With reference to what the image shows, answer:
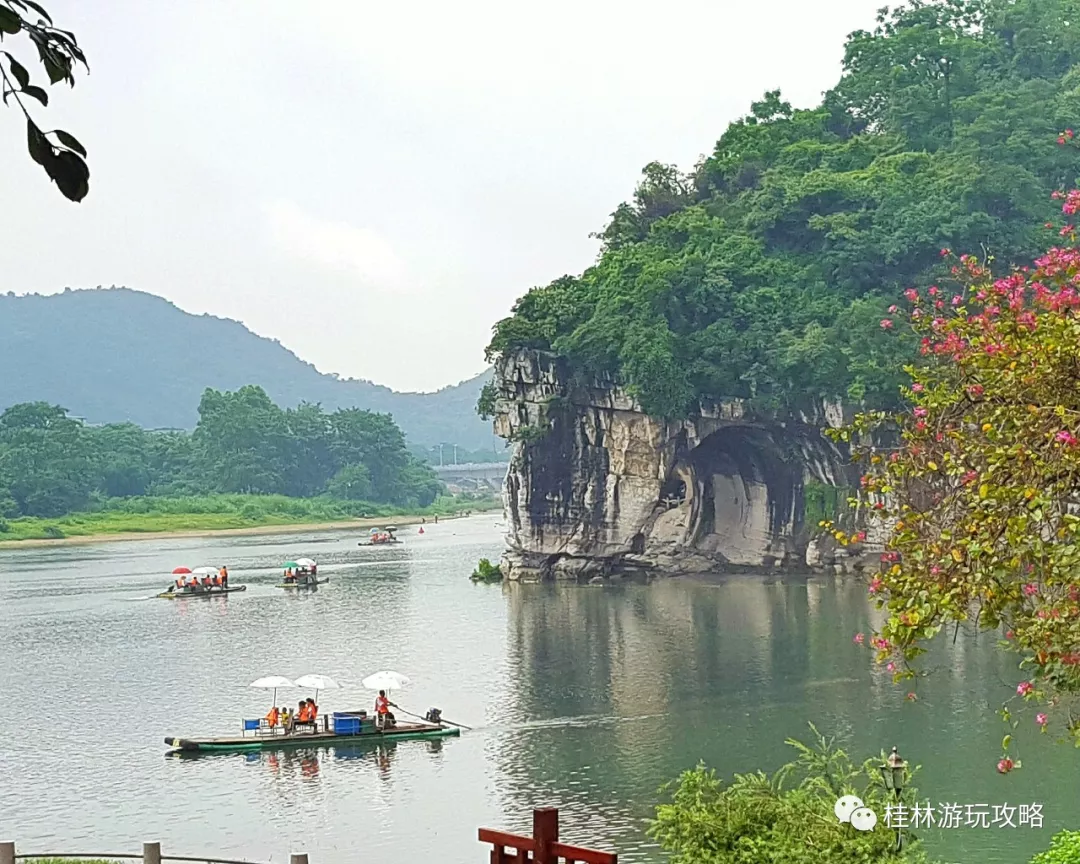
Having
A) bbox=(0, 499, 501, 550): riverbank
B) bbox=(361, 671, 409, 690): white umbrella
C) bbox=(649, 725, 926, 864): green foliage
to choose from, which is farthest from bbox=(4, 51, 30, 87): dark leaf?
bbox=(0, 499, 501, 550): riverbank

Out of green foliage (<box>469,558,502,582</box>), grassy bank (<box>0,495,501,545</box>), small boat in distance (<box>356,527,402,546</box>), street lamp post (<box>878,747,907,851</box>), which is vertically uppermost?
grassy bank (<box>0,495,501,545</box>)

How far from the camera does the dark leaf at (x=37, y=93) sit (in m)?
3.07

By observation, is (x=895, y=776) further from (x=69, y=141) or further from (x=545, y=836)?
(x=69, y=141)

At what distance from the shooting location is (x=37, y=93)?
10.1 ft

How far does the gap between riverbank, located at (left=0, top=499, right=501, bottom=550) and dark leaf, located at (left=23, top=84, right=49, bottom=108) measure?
74934 millimetres

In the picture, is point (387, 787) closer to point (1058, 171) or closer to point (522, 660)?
point (522, 660)

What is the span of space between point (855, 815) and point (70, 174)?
7.17 meters

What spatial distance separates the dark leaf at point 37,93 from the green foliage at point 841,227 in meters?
40.4

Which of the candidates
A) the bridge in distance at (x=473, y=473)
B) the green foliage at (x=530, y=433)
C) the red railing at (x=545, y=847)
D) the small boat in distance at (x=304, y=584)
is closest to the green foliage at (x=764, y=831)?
the red railing at (x=545, y=847)

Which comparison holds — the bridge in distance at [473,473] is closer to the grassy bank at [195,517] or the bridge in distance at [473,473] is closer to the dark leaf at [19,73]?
the grassy bank at [195,517]

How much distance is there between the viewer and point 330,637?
120 feet

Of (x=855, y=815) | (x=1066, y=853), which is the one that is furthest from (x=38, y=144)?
(x=1066, y=853)

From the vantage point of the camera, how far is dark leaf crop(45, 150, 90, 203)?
3.06m

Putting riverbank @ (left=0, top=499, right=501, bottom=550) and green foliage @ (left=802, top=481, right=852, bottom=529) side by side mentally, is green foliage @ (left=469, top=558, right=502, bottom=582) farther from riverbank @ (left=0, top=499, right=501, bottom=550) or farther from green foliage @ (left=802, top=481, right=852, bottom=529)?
riverbank @ (left=0, top=499, right=501, bottom=550)
